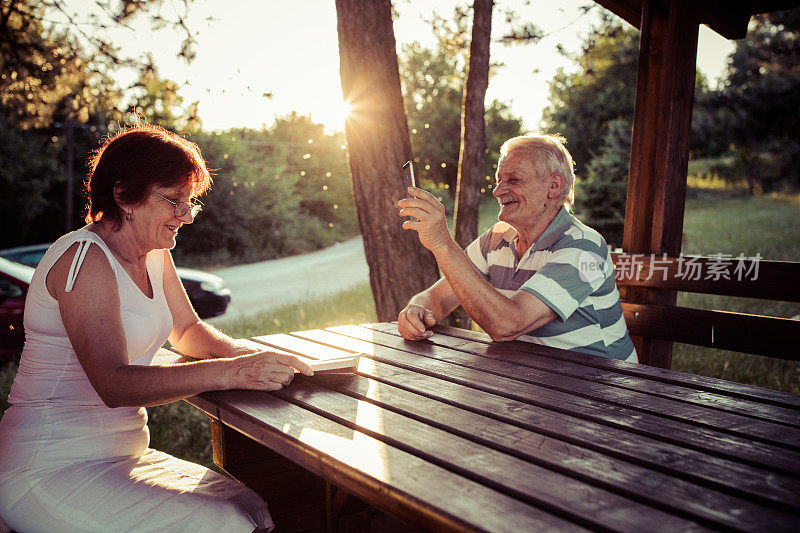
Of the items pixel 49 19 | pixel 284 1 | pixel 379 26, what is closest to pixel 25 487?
pixel 379 26

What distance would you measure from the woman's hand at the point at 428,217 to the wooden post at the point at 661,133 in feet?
5.36

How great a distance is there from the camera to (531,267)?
2.58 metres

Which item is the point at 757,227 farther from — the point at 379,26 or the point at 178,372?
the point at 178,372

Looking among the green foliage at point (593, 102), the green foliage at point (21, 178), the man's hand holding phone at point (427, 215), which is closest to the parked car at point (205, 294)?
the man's hand holding phone at point (427, 215)

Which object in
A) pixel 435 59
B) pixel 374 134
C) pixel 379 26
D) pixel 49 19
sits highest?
pixel 435 59

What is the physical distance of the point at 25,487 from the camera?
1.62 metres

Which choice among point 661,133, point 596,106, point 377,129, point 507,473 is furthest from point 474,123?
point 596,106

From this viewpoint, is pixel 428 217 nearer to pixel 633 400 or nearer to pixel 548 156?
pixel 548 156

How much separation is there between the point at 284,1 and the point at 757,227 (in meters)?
17.3

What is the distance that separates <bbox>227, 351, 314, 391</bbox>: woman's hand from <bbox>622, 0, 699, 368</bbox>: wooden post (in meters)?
2.15

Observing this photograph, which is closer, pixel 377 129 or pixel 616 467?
pixel 616 467

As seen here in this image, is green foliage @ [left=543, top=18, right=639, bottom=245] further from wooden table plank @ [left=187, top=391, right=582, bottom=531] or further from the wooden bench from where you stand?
wooden table plank @ [left=187, top=391, right=582, bottom=531]

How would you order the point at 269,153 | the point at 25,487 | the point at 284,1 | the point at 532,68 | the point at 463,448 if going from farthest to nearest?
1. the point at 269,153
2. the point at 532,68
3. the point at 284,1
4. the point at 25,487
5. the point at 463,448

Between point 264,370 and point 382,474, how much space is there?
0.77 metres
